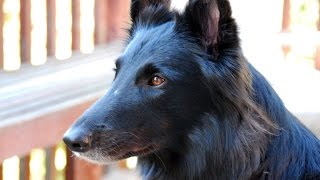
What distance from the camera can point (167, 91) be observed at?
5.82 ft

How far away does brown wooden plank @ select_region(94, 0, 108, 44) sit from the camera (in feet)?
11.3

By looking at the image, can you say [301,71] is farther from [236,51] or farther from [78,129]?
[78,129]

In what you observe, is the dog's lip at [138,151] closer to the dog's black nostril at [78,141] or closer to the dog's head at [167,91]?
the dog's head at [167,91]

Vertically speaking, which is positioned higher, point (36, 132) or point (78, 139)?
point (78, 139)

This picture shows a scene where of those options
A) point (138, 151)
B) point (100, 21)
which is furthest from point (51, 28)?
point (138, 151)

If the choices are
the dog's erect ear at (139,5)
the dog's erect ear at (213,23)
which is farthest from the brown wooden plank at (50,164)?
the dog's erect ear at (213,23)

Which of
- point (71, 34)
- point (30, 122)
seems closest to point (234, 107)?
point (30, 122)

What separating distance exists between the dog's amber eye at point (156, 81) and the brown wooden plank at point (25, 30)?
1.37m

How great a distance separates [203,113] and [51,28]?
5.16 feet

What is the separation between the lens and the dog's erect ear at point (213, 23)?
1717mm

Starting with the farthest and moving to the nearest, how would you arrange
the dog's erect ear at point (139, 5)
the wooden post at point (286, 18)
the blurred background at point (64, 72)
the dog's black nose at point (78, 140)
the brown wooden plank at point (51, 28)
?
the wooden post at point (286, 18)
the brown wooden plank at point (51, 28)
the blurred background at point (64, 72)
the dog's erect ear at point (139, 5)
the dog's black nose at point (78, 140)

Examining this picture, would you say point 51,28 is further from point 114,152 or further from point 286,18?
point 286,18

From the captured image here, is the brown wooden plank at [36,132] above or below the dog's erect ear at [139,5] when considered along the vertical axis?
below

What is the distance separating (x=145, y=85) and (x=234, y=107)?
10.0 inches
